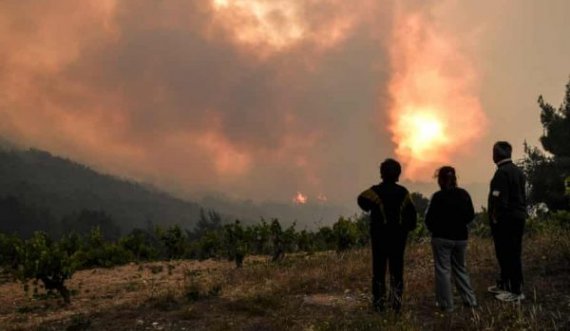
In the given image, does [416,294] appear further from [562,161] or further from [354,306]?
[562,161]

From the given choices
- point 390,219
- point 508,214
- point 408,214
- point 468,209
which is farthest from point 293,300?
point 508,214

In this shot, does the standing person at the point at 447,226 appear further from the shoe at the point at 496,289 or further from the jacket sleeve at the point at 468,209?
the shoe at the point at 496,289

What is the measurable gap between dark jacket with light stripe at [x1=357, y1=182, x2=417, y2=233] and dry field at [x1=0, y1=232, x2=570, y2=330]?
1435 millimetres

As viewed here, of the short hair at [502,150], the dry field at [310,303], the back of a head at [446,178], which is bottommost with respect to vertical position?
the dry field at [310,303]

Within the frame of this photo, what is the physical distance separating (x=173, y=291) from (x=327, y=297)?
12.2 feet

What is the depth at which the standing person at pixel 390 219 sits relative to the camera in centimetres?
824

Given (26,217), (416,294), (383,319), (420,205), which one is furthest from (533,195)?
(26,217)

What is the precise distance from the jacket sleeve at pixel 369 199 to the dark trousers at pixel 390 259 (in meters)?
0.49

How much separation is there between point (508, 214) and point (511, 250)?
2.08 ft

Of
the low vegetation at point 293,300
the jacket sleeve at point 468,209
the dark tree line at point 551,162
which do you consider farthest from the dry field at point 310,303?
the dark tree line at point 551,162

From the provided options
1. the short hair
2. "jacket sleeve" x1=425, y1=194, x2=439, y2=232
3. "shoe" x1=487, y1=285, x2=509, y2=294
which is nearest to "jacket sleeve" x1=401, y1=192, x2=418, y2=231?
"jacket sleeve" x1=425, y1=194, x2=439, y2=232

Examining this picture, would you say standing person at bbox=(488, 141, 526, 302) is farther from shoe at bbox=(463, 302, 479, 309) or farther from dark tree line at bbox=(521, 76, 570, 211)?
dark tree line at bbox=(521, 76, 570, 211)

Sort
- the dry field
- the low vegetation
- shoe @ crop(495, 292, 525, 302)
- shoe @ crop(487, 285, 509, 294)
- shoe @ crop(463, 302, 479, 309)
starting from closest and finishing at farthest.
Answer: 1. the dry field
2. the low vegetation
3. shoe @ crop(463, 302, 479, 309)
4. shoe @ crop(495, 292, 525, 302)
5. shoe @ crop(487, 285, 509, 294)

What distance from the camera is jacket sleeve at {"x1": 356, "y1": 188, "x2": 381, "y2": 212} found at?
8.23m
